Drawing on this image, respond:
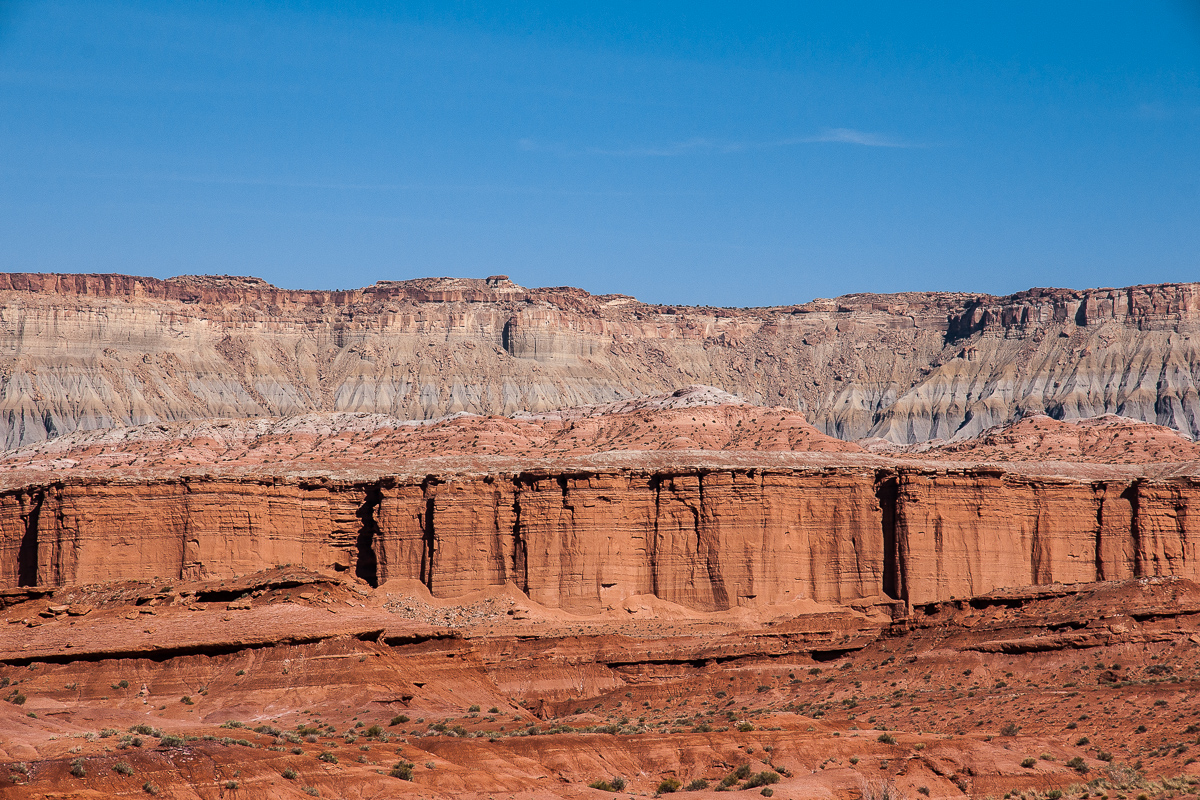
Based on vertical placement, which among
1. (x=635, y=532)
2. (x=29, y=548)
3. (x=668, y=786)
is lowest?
(x=668, y=786)

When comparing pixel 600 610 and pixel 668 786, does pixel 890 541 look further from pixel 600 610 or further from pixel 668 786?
pixel 668 786

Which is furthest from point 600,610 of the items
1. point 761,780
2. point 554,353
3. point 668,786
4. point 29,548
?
point 554,353

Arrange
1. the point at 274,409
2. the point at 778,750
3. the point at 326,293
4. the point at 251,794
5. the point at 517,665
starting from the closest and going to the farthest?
1. the point at 251,794
2. the point at 778,750
3. the point at 517,665
4. the point at 274,409
5. the point at 326,293

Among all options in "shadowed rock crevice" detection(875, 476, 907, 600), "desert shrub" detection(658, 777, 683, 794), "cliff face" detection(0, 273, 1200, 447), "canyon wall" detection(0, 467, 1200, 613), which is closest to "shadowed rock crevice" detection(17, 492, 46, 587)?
"canyon wall" detection(0, 467, 1200, 613)

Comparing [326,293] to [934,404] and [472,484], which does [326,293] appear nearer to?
[934,404]

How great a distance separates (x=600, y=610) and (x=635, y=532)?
10.9 feet

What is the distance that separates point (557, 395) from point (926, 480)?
105 metres

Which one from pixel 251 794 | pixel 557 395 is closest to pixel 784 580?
pixel 251 794

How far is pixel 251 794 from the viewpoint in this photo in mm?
21578

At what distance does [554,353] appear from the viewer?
16512 cm

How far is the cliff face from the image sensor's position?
148 metres

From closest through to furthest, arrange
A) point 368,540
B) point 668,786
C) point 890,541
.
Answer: point 668,786, point 368,540, point 890,541

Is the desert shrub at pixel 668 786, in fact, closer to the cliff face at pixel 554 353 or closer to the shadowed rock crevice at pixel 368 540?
the shadowed rock crevice at pixel 368 540

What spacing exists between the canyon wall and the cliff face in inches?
3627
